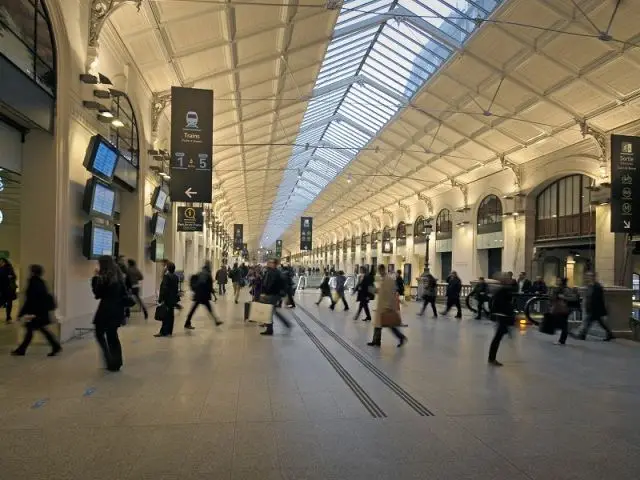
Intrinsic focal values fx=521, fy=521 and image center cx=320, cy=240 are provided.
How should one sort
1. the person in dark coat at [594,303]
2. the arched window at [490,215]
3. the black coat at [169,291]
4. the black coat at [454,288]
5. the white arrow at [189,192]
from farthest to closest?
the arched window at [490,215], the black coat at [454,288], the white arrow at [189,192], the person in dark coat at [594,303], the black coat at [169,291]

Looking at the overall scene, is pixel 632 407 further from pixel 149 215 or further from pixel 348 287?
pixel 348 287

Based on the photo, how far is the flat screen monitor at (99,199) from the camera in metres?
9.59

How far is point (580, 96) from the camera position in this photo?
53.6 feet

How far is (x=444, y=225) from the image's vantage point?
30.5 metres

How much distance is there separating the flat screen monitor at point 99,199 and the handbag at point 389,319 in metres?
5.67

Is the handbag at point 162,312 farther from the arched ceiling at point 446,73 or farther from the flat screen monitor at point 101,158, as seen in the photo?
the arched ceiling at point 446,73

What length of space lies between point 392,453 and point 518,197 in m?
20.0

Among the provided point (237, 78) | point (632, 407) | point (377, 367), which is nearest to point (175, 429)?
point (377, 367)

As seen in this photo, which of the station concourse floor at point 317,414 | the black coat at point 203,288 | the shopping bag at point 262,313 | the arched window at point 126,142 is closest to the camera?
the station concourse floor at point 317,414

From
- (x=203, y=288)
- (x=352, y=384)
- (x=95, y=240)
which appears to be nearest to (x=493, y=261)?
(x=203, y=288)

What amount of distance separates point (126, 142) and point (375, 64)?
10942mm

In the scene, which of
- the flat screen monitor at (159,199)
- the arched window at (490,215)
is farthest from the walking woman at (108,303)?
the arched window at (490,215)

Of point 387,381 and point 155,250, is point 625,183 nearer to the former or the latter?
point 387,381

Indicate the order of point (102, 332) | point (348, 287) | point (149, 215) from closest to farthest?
point (102, 332)
point (149, 215)
point (348, 287)
